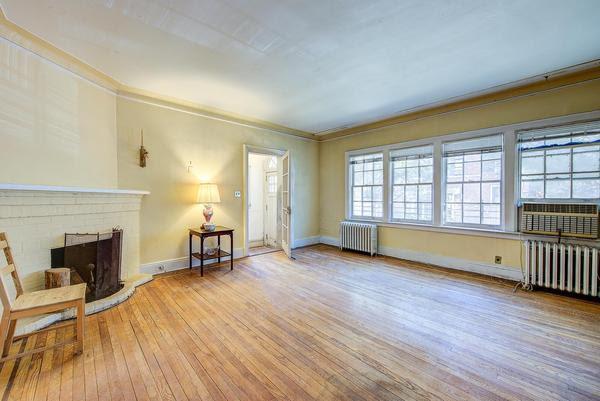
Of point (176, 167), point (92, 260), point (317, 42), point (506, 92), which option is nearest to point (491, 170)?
point (506, 92)

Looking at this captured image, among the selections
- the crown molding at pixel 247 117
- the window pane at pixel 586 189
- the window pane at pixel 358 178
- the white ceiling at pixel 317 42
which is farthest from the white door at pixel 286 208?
the window pane at pixel 586 189

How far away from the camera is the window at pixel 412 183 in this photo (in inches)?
182

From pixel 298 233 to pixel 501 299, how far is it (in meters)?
3.89

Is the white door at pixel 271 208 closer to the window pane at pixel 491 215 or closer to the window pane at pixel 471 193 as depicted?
the window pane at pixel 471 193

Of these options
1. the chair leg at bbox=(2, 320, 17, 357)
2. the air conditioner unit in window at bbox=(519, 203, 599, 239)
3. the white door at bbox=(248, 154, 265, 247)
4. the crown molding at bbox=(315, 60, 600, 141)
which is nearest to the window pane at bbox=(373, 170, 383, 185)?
the crown molding at bbox=(315, 60, 600, 141)

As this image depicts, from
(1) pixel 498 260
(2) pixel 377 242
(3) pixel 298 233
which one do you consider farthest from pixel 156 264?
(1) pixel 498 260

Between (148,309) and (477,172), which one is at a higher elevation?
(477,172)

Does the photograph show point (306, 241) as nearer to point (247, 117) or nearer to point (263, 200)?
point (263, 200)

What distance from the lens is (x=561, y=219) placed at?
3.26 meters

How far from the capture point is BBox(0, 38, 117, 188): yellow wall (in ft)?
7.95

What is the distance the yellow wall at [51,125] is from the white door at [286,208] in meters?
2.85

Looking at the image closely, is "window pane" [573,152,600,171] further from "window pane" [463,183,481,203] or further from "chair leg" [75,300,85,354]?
"chair leg" [75,300,85,354]

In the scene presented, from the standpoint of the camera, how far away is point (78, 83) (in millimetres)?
3055

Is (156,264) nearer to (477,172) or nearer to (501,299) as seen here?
(501,299)
